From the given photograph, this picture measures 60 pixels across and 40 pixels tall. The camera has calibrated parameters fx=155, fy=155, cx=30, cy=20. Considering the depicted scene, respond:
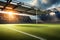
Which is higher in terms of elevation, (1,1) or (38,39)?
(1,1)

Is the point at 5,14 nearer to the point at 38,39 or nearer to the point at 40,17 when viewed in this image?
the point at 40,17

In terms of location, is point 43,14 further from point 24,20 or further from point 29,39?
point 29,39

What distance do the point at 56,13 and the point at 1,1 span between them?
6457 millimetres

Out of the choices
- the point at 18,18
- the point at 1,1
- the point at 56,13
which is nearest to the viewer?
the point at 56,13

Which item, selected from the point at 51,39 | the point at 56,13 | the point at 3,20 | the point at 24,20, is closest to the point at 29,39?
the point at 51,39

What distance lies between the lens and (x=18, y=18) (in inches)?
918

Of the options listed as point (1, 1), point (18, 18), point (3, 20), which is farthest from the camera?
point (18, 18)

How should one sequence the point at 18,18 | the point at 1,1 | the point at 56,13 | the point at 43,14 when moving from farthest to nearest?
the point at 18,18 → the point at 43,14 → the point at 1,1 → the point at 56,13

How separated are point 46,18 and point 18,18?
6354mm

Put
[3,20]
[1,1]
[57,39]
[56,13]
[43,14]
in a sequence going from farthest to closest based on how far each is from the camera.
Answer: [3,20]
[43,14]
[1,1]
[56,13]
[57,39]

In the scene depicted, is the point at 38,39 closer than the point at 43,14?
Yes

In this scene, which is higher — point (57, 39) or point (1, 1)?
point (1, 1)

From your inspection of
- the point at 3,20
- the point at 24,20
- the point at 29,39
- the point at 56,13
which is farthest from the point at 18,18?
the point at 29,39

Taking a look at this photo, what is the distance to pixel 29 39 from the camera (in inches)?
167
